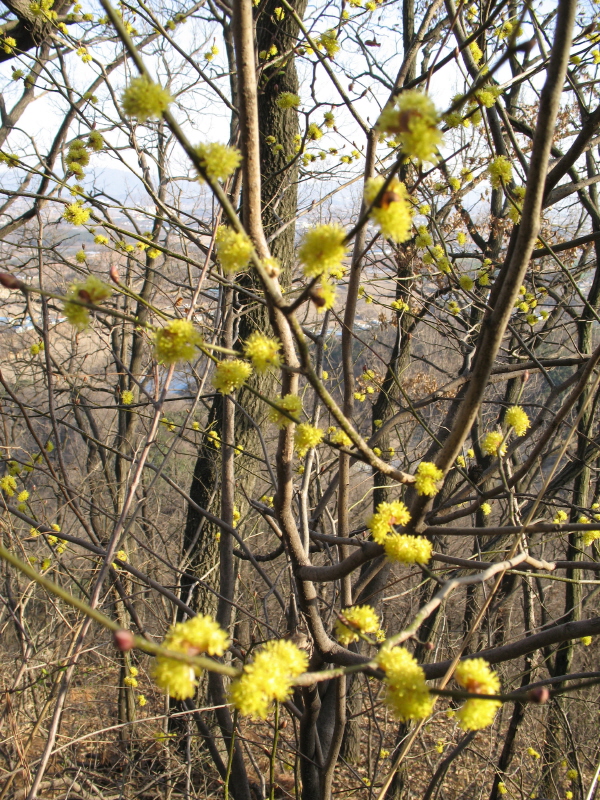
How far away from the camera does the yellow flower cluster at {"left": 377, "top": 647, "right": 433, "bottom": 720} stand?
1012 millimetres

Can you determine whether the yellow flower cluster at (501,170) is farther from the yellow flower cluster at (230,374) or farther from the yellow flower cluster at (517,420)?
the yellow flower cluster at (230,374)

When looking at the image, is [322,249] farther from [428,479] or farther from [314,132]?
[314,132]

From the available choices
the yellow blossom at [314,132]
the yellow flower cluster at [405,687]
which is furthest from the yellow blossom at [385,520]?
the yellow blossom at [314,132]

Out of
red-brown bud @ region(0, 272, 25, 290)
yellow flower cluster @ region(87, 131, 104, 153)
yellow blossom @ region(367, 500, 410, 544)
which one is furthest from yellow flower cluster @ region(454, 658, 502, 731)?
yellow flower cluster @ region(87, 131, 104, 153)

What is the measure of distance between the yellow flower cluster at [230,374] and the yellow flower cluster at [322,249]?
0.36 metres

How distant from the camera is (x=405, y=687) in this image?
103cm

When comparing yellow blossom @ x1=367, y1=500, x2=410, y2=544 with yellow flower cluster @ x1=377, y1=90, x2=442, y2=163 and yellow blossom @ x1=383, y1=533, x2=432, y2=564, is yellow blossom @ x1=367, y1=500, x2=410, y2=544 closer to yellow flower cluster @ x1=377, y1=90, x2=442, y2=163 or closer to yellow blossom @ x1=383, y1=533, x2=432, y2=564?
yellow blossom @ x1=383, y1=533, x2=432, y2=564

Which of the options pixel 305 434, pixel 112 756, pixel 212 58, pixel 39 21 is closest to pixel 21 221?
pixel 39 21

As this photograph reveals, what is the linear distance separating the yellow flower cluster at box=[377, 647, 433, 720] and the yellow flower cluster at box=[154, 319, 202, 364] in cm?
75

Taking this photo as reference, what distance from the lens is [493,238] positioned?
636cm

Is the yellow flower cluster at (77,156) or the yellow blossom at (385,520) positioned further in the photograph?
the yellow flower cluster at (77,156)

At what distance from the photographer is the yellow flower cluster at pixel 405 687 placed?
1.01 metres

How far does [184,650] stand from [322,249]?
758 mm

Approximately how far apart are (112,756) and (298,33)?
7611mm
